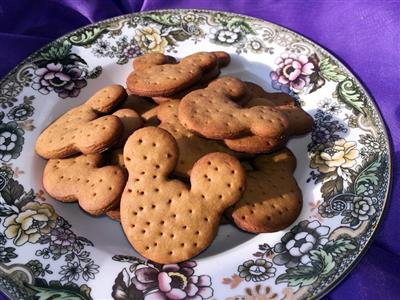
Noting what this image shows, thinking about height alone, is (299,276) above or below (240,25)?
below

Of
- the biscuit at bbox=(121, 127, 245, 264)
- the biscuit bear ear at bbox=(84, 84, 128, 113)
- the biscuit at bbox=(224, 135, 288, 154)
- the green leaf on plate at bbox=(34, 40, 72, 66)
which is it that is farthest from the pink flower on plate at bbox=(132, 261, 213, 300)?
the green leaf on plate at bbox=(34, 40, 72, 66)

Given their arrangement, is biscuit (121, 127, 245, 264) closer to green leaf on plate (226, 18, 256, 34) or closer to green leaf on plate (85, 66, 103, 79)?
green leaf on plate (85, 66, 103, 79)

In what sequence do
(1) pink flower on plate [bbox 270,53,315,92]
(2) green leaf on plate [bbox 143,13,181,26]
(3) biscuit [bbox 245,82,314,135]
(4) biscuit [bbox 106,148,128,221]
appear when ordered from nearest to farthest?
(4) biscuit [bbox 106,148,128,221]
(3) biscuit [bbox 245,82,314,135]
(1) pink flower on plate [bbox 270,53,315,92]
(2) green leaf on plate [bbox 143,13,181,26]

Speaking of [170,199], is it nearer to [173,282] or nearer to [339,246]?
[173,282]

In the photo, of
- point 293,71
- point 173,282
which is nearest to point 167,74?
point 293,71

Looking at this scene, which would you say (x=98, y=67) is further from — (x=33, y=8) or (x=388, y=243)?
(x=388, y=243)

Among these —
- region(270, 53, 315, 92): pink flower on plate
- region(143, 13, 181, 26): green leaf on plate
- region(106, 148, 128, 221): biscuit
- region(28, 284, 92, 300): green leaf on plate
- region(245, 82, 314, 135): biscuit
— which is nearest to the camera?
region(28, 284, 92, 300): green leaf on plate

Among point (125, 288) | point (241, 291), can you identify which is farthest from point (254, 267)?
point (125, 288)
